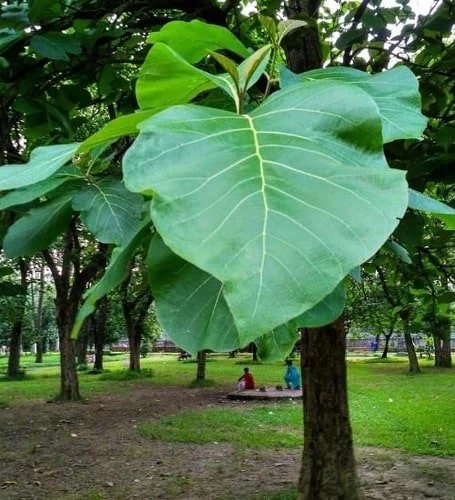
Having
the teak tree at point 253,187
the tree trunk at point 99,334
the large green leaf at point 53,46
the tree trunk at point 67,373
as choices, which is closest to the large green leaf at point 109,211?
the teak tree at point 253,187

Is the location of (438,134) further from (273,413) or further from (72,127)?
(273,413)

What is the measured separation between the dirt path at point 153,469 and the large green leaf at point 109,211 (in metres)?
5.54

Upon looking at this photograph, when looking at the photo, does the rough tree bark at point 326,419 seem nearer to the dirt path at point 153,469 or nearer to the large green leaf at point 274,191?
the dirt path at point 153,469

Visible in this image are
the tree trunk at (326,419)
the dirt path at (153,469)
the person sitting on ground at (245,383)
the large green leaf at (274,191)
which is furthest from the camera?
the person sitting on ground at (245,383)

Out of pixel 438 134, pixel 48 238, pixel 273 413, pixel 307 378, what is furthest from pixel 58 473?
pixel 48 238

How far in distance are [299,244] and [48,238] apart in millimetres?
615

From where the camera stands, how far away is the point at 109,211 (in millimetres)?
857

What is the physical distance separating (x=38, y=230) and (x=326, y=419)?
3.93m

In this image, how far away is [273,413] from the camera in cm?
1109

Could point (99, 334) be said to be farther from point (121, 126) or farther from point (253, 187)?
point (253, 187)

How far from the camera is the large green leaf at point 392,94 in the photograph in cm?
62

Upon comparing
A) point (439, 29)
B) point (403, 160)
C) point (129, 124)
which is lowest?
point (129, 124)

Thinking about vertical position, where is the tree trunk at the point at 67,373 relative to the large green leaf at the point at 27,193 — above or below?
below

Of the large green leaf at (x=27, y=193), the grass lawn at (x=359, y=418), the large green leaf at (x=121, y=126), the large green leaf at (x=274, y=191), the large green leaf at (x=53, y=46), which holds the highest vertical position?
the large green leaf at (x=53, y=46)
